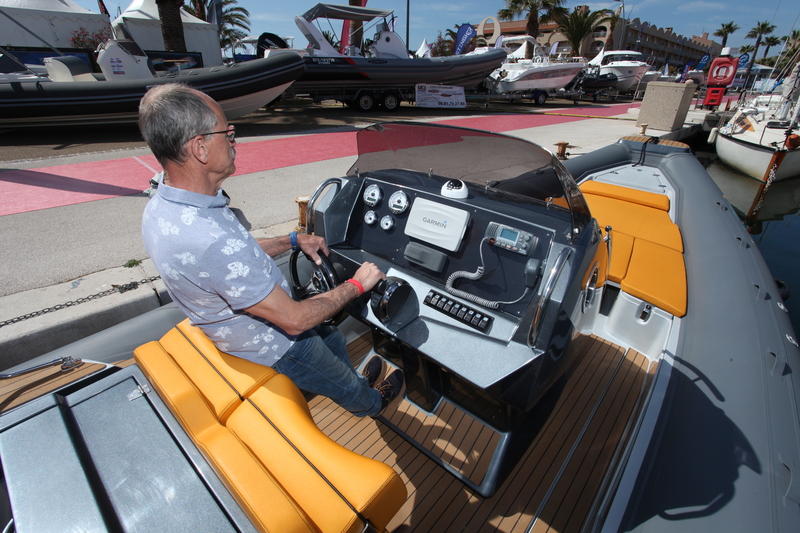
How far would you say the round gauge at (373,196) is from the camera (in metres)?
2.13

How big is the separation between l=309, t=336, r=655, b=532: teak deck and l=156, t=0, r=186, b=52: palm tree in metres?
13.3

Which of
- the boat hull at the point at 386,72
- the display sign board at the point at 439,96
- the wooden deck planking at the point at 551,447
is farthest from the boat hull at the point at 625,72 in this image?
the wooden deck planking at the point at 551,447

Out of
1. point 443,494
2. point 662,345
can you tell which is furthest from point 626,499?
point 662,345

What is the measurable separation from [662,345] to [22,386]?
310cm

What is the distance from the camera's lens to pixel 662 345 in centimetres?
228

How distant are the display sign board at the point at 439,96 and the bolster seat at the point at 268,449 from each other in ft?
45.6

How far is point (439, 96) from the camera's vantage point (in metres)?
→ 13.9

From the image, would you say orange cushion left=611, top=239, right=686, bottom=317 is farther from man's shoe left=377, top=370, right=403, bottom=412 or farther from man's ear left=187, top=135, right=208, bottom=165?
man's ear left=187, top=135, right=208, bottom=165

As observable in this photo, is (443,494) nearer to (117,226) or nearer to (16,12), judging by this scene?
(117,226)

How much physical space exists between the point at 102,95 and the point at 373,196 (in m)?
8.08

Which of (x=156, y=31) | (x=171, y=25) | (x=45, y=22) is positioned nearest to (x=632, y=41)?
(x=156, y=31)

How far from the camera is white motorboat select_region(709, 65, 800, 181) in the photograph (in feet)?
27.2

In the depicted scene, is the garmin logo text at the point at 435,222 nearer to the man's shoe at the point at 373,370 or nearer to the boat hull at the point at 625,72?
the man's shoe at the point at 373,370

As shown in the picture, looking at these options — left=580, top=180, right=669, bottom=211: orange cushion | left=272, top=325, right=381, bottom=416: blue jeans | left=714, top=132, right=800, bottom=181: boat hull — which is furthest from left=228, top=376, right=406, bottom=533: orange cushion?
left=714, top=132, right=800, bottom=181: boat hull
